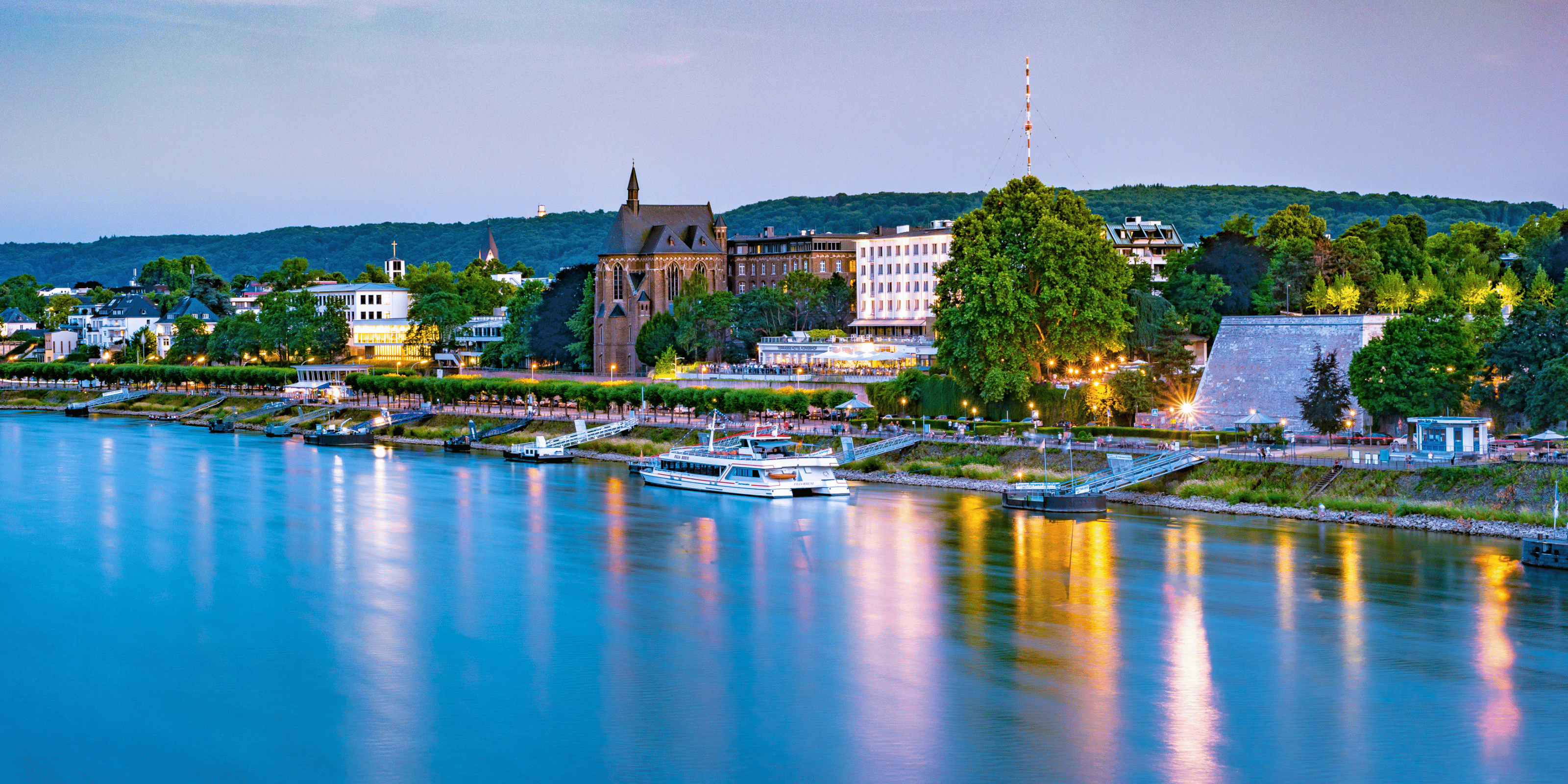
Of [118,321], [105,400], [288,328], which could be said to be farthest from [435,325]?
[118,321]

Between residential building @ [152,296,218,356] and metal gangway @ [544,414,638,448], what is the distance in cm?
7287

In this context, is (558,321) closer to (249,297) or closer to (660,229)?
(660,229)

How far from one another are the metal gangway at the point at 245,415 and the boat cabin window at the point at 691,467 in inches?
1681

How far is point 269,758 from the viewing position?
23375mm

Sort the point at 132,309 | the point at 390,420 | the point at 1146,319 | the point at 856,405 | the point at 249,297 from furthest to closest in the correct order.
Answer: the point at 249,297, the point at 132,309, the point at 390,420, the point at 856,405, the point at 1146,319

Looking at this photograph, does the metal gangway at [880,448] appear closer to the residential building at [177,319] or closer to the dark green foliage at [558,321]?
the dark green foliage at [558,321]

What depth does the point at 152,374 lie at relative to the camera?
116 metres

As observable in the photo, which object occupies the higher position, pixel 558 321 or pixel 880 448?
pixel 558 321

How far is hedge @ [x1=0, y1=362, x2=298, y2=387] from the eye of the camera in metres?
105

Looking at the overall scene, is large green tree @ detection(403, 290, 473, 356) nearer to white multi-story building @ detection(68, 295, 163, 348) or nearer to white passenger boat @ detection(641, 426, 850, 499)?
white multi-story building @ detection(68, 295, 163, 348)

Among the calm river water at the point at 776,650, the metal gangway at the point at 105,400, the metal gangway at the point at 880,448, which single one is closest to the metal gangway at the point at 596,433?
the metal gangway at the point at 880,448

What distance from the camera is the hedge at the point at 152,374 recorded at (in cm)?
10500

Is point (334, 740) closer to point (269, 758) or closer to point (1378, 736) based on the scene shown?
point (269, 758)

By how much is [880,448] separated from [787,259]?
54.8 meters
